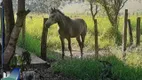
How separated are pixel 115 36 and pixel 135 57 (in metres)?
6.63

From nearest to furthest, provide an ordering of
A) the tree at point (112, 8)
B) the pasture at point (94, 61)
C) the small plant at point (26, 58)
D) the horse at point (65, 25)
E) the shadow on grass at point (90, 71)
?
1. the shadow on grass at point (90, 71)
2. the pasture at point (94, 61)
3. the small plant at point (26, 58)
4. the horse at point (65, 25)
5. the tree at point (112, 8)

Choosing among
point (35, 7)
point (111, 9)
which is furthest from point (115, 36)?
point (35, 7)

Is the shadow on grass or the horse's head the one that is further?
the horse's head

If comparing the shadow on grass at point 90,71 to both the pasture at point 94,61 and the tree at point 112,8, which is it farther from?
the tree at point 112,8

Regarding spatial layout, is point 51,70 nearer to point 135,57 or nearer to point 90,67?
point 90,67

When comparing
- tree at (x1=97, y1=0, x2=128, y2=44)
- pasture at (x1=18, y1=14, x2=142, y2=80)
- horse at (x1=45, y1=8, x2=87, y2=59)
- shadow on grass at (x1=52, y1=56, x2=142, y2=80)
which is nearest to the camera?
shadow on grass at (x1=52, y1=56, x2=142, y2=80)

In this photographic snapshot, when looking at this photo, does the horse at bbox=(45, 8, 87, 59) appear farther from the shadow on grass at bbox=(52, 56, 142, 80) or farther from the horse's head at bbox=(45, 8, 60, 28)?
the shadow on grass at bbox=(52, 56, 142, 80)

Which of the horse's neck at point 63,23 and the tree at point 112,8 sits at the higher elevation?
the tree at point 112,8

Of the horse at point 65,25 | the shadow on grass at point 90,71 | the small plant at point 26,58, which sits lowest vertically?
the shadow on grass at point 90,71

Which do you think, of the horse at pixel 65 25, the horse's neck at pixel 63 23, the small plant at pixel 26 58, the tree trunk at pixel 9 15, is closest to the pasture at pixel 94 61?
the small plant at pixel 26 58

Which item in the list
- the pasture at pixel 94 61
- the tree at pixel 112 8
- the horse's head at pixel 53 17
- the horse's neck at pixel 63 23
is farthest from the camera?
the tree at pixel 112 8

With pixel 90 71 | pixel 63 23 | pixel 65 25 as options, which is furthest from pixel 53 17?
pixel 90 71

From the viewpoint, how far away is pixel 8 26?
7836mm

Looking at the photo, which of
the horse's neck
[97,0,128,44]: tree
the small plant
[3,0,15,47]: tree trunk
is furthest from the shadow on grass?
[97,0,128,44]: tree
